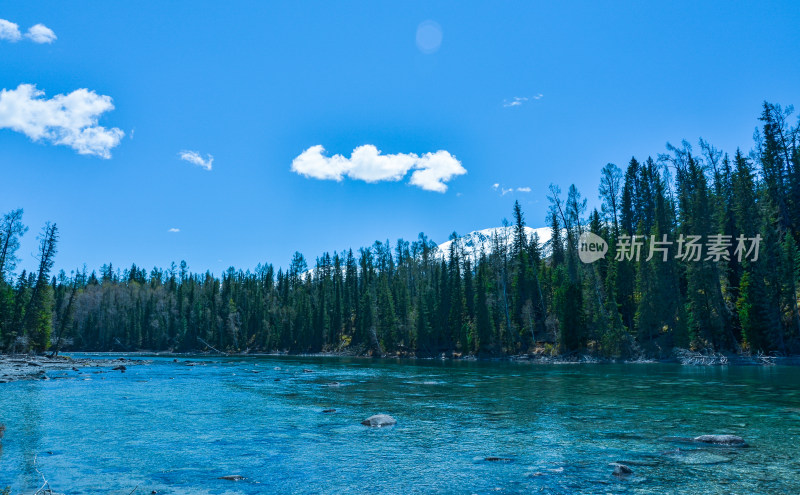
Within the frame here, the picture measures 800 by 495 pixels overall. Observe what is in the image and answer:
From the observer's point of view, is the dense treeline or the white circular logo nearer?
the dense treeline

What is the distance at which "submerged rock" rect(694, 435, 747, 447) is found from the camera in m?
15.5

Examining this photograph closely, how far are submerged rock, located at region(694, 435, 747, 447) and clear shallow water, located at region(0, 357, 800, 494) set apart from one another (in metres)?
0.47

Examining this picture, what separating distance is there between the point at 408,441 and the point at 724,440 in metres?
10.3

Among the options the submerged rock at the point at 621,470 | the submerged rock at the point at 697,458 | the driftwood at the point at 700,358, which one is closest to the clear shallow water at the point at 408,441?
the submerged rock at the point at 697,458

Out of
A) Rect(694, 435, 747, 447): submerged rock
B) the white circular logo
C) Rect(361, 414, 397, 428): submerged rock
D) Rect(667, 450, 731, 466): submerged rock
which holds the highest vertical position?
the white circular logo

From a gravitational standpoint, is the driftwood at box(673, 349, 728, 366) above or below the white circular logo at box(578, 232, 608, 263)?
below

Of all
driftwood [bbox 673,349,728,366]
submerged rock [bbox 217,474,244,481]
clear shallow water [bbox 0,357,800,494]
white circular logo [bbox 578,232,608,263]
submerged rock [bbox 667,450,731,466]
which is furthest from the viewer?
white circular logo [bbox 578,232,608,263]

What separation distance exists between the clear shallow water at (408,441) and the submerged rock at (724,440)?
1.53 ft

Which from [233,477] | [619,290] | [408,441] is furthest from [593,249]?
[233,477]

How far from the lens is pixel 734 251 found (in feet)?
200

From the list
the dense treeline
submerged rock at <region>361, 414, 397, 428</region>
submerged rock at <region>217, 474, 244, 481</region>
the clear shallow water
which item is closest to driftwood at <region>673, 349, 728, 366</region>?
the dense treeline

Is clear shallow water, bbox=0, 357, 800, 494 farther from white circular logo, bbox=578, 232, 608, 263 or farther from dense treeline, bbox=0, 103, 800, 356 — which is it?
white circular logo, bbox=578, 232, 608, 263

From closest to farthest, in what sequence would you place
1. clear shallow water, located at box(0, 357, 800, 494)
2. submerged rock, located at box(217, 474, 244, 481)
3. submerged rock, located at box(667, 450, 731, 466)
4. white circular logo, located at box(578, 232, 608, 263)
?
clear shallow water, located at box(0, 357, 800, 494) → submerged rock, located at box(217, 474, 244, 481) → submerged rock, located at box(667, 450, 731, 466) → white circular logo, located at box(578, 232, 608, 263)

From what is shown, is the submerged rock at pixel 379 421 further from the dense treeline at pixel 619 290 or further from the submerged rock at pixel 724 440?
the dense treeline at pixel 619 290
